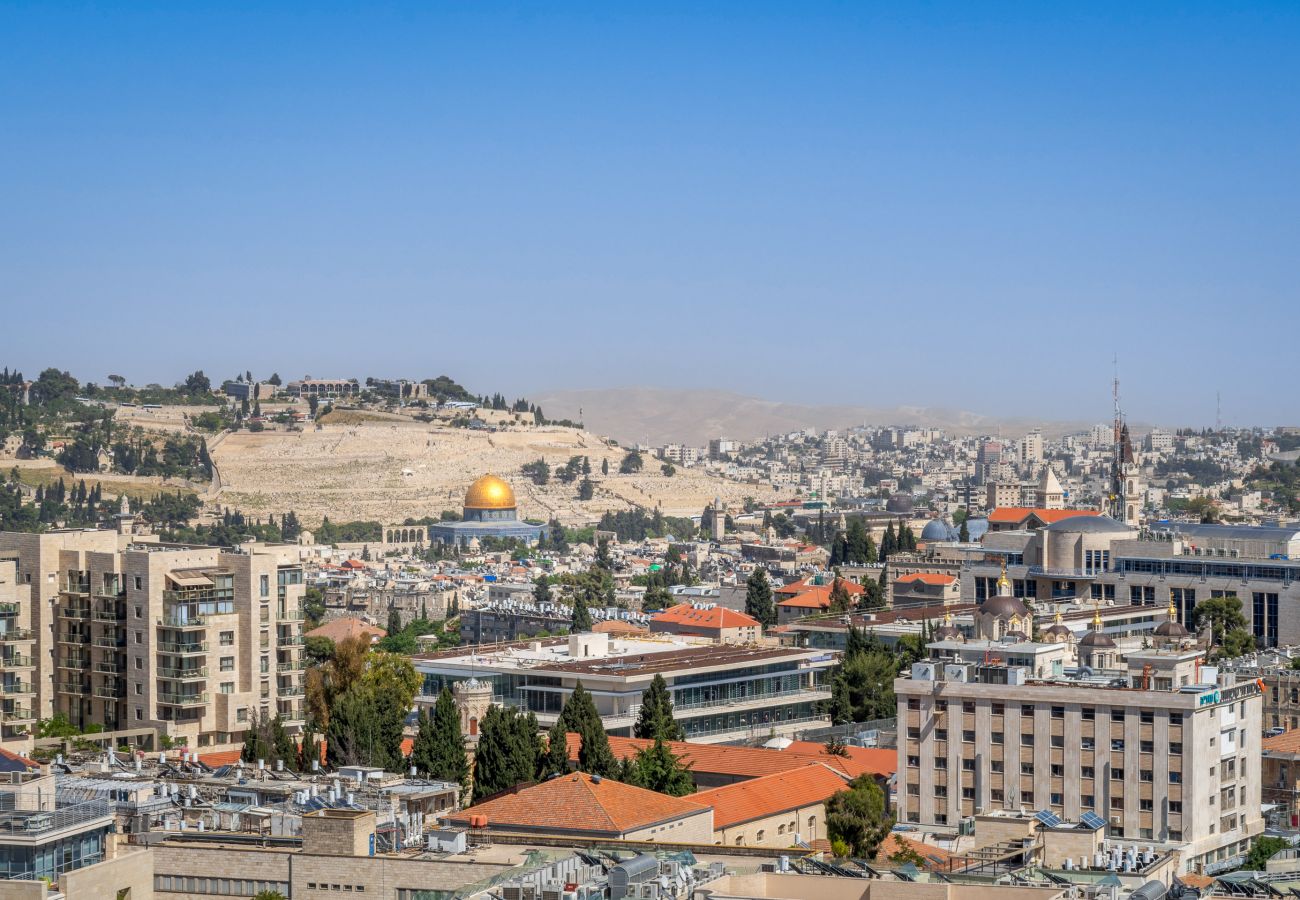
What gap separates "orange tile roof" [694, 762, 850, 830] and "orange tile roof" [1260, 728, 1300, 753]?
12.7 metres

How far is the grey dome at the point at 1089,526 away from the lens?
Answer: 348 ft

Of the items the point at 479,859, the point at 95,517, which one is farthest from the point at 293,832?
the point at 95,517

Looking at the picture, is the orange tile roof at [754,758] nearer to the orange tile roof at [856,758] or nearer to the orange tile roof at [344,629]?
the orange tile roof at [856,758]

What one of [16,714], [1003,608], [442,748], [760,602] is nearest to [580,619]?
[760,602]

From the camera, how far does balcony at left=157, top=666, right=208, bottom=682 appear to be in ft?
199

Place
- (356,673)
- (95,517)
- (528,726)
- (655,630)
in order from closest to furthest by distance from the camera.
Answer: (528,726), (356,673), (655,630), (95,517)

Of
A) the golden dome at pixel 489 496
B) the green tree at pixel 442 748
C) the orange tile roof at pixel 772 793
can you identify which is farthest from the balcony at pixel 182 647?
the golden dome at pixel 489 496

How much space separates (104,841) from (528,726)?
20.2 m

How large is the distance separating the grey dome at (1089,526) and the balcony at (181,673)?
56.1 metres

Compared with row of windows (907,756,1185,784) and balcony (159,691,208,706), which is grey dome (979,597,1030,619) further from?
balcony (159,691,208,706)

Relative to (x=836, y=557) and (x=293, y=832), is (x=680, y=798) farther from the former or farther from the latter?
(x=836, y=557)

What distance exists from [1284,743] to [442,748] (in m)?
22.6

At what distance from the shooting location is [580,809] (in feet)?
133

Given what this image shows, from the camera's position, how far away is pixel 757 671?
230ft
